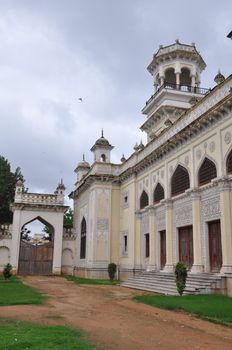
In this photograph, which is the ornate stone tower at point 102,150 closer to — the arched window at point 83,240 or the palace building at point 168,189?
the palace building at point 168,189

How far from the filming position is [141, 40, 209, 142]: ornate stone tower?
26500 mm

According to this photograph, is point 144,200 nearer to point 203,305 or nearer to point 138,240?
point 138,240

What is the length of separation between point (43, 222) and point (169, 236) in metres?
15.6

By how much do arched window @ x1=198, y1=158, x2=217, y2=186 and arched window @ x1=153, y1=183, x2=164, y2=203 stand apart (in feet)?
14.4

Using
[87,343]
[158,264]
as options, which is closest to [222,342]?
[87,343]

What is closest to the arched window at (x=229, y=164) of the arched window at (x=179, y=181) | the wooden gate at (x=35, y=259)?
the arched window at (x=179, y=181)

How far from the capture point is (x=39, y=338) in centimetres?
627

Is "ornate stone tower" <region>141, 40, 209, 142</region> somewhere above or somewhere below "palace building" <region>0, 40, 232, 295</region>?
above

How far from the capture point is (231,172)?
47.6 feet

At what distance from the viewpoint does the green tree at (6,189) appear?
35656 mm

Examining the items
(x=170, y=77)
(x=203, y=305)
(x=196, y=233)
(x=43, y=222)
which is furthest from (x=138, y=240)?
(x=170, y=77)

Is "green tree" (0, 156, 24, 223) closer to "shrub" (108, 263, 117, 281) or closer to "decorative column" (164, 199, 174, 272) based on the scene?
"shrub" (108, 263, 117, 281)

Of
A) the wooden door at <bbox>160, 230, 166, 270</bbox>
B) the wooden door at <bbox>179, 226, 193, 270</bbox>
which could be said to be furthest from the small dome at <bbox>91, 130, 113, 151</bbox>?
the wooden door at <bbox>179, 226, 193, 270</bbox>

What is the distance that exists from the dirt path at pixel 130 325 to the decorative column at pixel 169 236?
6.76m
